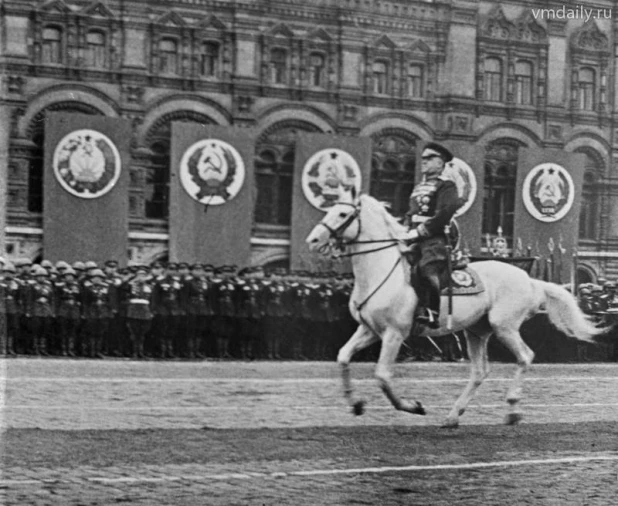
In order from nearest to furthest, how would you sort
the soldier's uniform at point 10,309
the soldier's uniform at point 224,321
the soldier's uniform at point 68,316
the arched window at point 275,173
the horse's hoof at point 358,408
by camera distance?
the horse's hoof at point 358,408 → the arched window at point 275,173 → the soldier's uniform at point 10,309 → the soldier's uniform at point 68,316 → the soldier's uniform at point 224,321

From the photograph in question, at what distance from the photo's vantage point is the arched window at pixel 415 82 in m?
12.6

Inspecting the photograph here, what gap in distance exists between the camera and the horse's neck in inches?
452

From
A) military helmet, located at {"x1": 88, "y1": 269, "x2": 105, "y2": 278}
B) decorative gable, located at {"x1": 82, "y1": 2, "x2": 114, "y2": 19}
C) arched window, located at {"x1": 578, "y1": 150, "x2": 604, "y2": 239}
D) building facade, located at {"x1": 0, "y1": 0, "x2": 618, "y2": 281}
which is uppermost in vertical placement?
decorative gable, located at {"x1": 82, "y1": 2, "x2": 114, "y2": 19}

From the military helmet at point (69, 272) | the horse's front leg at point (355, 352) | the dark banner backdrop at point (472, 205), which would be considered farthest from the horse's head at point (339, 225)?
the military helmet at point (69, 272)

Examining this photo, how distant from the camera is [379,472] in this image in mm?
9258

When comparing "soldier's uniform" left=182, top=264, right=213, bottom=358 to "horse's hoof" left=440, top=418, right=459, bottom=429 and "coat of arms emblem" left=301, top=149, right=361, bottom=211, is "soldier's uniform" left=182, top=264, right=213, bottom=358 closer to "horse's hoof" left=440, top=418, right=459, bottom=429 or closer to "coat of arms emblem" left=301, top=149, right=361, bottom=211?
"coat of arms emblem" left=301, top=149, right=361, bottom=211

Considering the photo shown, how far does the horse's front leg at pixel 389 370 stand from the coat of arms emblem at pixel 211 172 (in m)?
2.63

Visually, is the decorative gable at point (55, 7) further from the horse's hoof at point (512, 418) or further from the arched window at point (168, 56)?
the horse's hoof at point (512, 418)

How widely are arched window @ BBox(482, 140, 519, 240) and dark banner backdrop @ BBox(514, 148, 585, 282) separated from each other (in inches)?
2.9

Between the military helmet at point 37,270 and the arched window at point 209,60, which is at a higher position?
the arched window at point 209,60

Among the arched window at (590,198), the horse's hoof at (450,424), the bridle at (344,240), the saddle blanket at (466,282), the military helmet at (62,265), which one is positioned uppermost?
the arched window at (590,198)

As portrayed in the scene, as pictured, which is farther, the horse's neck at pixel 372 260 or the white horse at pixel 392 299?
the horse's neck at pixel 372 260

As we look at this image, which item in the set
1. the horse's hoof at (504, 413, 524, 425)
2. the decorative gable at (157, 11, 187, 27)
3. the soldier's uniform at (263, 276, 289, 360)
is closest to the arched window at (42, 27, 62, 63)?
the decorative gable at (157, 11, 187, 27)

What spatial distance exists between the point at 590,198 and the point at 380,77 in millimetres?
2511
